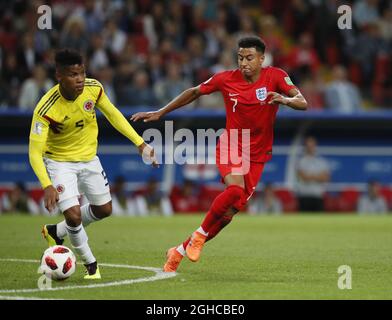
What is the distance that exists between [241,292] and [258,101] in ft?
8.08

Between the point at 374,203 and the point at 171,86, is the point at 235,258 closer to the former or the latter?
the point at 171,86

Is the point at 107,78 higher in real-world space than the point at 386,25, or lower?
lower

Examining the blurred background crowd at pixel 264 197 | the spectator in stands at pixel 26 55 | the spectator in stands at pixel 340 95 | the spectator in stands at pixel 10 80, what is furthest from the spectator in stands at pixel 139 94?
the spectator in stands at pixel 340 95

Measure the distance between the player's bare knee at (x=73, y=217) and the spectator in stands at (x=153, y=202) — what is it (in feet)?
41.8

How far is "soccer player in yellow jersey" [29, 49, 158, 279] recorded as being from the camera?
30.5 ft

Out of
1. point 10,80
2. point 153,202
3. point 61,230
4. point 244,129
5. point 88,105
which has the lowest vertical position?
point 153,202

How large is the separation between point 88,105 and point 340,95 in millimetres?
14050

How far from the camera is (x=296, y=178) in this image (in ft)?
77.9

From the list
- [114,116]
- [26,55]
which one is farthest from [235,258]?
[26,55]

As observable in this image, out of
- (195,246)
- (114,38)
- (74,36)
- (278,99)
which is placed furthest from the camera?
(114,38)

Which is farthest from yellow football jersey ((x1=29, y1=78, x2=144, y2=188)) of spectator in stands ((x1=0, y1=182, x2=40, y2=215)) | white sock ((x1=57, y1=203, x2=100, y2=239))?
spectator in stands ((x1=0, y1=182, x2=40, y2=215))

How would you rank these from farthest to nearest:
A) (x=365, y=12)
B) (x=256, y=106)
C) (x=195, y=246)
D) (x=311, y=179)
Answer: (x=365, y=12) → (x=311, y=179) → (x=256, y=106) → (x=195, y=246)

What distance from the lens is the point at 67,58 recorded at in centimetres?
927

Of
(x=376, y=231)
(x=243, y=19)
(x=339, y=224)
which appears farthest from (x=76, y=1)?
(x=376, y=231)
